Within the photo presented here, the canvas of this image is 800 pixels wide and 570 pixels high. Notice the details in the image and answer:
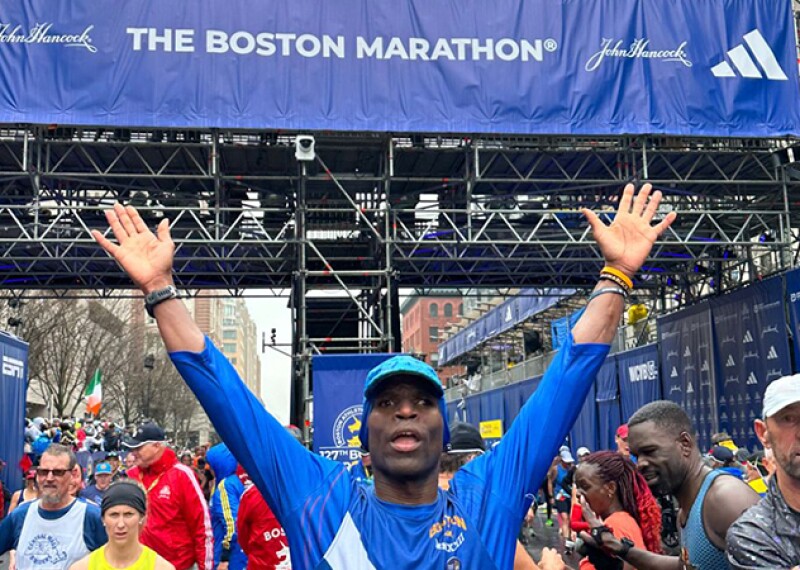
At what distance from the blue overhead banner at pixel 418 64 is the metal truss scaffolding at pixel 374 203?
2.24ft

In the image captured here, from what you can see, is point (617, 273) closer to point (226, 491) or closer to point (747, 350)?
point (226, 491)

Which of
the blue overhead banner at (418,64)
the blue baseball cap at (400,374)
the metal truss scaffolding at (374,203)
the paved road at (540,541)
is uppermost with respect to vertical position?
the blue overhead banner at (418,64)

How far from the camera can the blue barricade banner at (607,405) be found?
2117 centimetres

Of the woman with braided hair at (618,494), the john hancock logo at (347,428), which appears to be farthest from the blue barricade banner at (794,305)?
the woman with braided hair at (618,494)

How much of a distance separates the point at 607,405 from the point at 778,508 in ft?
65.0

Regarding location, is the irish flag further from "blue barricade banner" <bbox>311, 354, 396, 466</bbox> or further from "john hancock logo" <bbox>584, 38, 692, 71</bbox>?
"john hancock logo" <bbox>584, 38, 692, 71</bbox>

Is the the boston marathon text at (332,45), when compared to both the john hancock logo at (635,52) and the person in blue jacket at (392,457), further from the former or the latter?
the person in blue jacket at (392,457)

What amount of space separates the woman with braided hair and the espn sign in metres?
10.9

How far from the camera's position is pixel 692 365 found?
18.2 metres

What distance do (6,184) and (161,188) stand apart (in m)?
2.85

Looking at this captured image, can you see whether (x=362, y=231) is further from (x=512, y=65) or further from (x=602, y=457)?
(x=602, y=457)

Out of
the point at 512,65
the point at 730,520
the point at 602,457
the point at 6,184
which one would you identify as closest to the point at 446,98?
the point at 512,65

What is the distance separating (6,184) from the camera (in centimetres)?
1734

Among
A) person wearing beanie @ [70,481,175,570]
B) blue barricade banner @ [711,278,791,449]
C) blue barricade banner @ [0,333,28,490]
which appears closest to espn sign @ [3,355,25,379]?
blue barricade banner @ [0,333,28,490]
